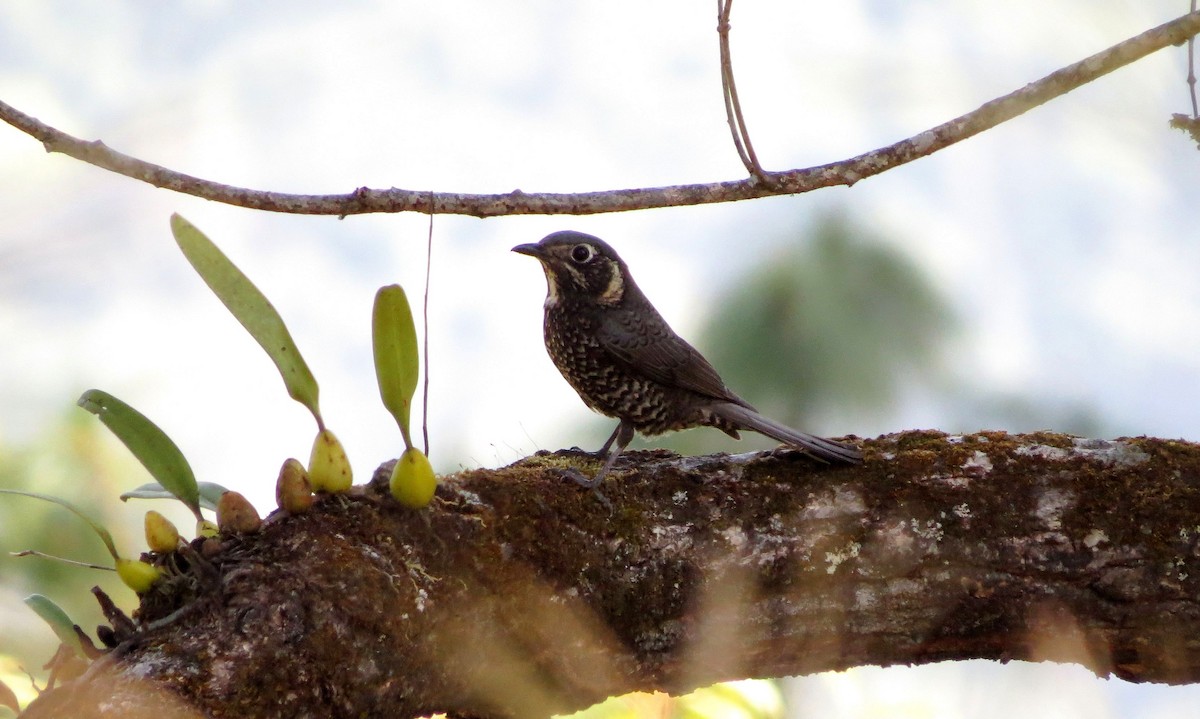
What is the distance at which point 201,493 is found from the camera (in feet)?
9.03

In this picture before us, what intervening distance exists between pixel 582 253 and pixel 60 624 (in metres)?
2.41

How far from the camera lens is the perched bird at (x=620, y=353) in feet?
13.2

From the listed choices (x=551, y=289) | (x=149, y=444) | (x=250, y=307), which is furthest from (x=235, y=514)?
(x=551, y=289)

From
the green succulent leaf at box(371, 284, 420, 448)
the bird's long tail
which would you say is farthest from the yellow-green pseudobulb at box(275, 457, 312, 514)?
the bird's long tail

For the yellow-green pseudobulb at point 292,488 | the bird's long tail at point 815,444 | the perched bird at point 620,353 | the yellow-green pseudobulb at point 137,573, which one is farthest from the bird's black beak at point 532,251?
the yellow-green pseudobulb at point 137,573

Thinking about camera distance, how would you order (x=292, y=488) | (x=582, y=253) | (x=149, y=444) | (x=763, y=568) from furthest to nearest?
(x=582, y=253) < (x=763, y=568) < (x=149, y=444) < (x=292, y=488)

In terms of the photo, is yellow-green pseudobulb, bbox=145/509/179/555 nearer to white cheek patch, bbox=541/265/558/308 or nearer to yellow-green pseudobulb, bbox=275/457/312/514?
yellow-green pseudobulb, bbox=275/457/312/514

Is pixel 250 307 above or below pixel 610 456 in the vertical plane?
below

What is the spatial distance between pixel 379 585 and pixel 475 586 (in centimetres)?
26

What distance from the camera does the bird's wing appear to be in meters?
4.02

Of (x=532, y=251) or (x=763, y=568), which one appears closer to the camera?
(x=763, y=568)

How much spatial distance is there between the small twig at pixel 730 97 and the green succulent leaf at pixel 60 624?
204 cm

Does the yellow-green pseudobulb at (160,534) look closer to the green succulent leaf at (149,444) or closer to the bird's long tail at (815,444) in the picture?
the green succulent leaf at (149,444)

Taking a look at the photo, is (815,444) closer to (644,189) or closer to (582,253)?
(644,189)
